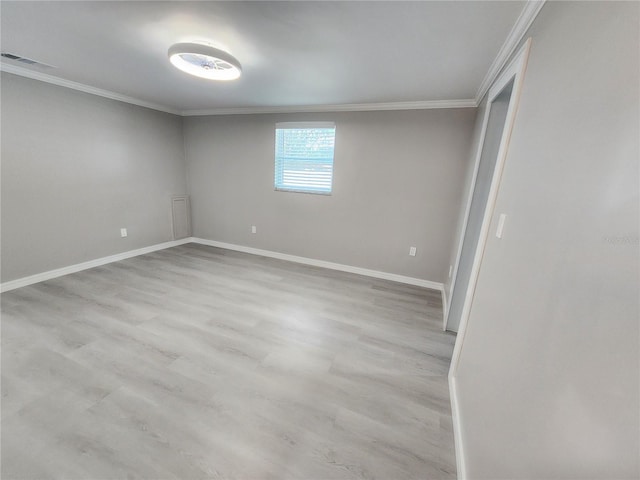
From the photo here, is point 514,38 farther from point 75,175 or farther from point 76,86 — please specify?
point 75,175

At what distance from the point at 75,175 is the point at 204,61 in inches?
93.7

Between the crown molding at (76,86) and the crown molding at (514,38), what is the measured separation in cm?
408

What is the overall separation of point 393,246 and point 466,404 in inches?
84.3

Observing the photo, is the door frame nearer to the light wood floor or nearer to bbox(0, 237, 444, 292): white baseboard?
the light wood floor

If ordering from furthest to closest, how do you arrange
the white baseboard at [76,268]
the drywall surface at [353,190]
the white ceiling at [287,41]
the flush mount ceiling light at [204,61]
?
the drywall surface at [353,190] → the white baseboard at [76,268] → the flush mount ceiling light at [204,61] → the white ceiling at [287,41]

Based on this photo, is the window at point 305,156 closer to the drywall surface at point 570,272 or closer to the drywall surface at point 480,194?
the drywall surface at point 480,194

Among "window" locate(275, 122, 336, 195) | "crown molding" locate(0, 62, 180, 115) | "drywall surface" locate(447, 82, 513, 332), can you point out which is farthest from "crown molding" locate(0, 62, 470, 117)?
"drywall surface" locate(447, 82, 513, 332)

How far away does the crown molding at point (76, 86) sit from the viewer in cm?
236

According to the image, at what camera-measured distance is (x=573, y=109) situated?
75cm

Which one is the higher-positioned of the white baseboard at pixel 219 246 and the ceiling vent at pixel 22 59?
the ceiling vent at pixel 22 59

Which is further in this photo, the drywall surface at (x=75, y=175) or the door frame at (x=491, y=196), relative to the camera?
the drywall surface at (x=75, y=175)

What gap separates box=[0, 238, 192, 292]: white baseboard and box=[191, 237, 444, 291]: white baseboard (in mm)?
705

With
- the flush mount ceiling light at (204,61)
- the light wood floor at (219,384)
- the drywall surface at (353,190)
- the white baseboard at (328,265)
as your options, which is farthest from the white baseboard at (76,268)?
the flush mount ceiling light at (204,61)

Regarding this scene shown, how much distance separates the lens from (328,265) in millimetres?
3727
